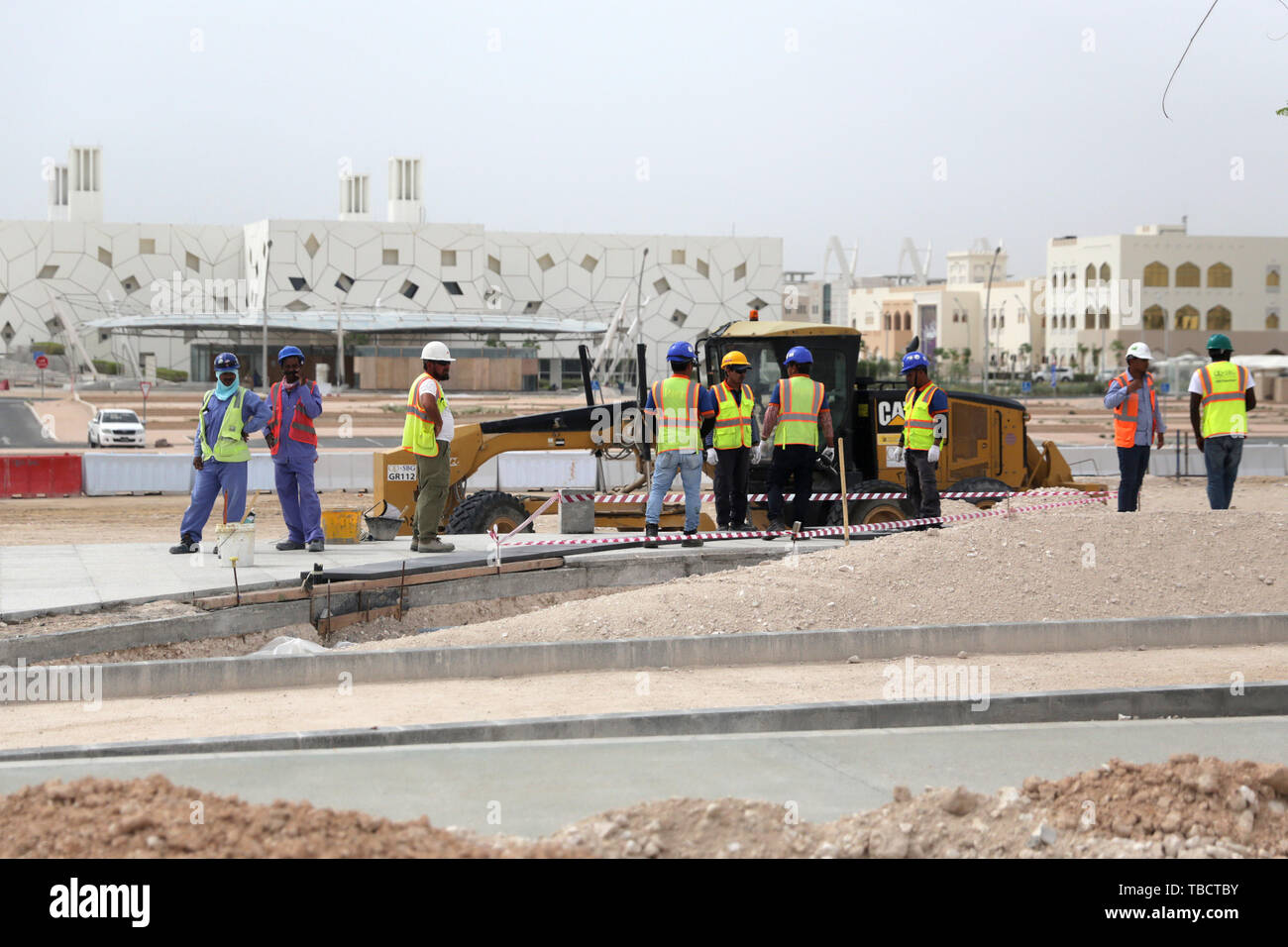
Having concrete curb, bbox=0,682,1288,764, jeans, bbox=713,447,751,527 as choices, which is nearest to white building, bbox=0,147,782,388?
jeans, bbox=713,447,751,527

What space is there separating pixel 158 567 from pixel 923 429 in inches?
286

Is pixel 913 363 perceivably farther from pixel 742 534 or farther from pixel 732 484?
pixel 742 534

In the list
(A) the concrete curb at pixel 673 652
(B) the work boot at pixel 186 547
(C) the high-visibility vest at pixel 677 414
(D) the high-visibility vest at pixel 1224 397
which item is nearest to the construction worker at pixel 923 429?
(C) the high-visibility vest at pixel 677 414

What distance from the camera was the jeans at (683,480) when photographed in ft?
43.9

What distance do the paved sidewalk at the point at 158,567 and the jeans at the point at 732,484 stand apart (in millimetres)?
719

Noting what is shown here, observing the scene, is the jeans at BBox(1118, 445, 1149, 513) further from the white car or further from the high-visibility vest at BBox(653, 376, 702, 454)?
the white car

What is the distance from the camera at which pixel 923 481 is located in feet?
46.1

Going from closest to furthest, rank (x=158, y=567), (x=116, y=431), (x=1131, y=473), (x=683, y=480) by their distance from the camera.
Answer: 1. (x=158, y=567)
2. (x=683, y=480)
3. (x=1131, y=473)
4. (x=116, y=431)

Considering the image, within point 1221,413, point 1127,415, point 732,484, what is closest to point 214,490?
point 732,484

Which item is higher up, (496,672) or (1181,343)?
(1181,343)
